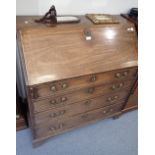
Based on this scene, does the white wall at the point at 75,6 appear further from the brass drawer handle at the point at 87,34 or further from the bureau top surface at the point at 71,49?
the brass drawer handle at the point at 87,34

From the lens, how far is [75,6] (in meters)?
1.58

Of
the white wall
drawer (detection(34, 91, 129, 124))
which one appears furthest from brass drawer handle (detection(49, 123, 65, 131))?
the white wall

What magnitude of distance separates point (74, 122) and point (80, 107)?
0.65ft

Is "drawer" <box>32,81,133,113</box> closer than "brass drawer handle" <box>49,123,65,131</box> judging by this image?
Yes

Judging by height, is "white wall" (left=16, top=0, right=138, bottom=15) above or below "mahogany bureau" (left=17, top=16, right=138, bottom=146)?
above

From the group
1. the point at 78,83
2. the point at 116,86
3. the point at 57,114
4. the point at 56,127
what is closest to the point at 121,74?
the point at 116,86

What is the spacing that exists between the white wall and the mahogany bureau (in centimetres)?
9

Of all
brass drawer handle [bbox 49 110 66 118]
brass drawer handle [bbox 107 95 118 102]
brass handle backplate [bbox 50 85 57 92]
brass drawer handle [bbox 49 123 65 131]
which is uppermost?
brass handle backplate [bbox 50 85 57 92]

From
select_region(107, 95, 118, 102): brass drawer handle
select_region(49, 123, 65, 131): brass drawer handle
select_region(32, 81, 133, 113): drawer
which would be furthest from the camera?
select_region(107, 95, 118, 102): brass drawer handle

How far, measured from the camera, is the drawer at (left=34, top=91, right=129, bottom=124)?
138cm

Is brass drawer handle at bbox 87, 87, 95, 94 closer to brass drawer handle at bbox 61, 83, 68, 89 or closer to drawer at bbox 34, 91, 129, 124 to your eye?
drawer at bbox 34, 91, 129, 124
